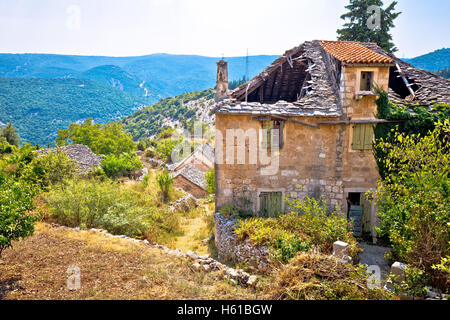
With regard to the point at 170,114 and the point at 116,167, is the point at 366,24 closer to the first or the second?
the point at 116,167

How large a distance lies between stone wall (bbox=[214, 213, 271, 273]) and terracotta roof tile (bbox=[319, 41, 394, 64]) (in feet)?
27.3

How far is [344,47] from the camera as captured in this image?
44.3 feet

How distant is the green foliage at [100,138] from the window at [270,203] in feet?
112

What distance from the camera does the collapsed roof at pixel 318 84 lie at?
11.9 metres

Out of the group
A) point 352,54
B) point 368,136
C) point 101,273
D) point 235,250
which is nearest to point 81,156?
point 101,273

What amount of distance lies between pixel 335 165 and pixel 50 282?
37.0 feet

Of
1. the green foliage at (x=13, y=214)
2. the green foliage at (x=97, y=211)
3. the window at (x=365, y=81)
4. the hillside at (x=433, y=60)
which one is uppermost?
the hillside at (x=433, y=60)

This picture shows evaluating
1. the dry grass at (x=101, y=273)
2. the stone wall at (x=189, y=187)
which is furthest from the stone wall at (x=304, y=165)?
the stone wall at (x=189, y=187)

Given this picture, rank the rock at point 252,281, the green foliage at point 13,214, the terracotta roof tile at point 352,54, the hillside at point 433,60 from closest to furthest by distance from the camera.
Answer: the green foliage at point 13,214 < the rock at point 252,281 < the terracotta roof tile at point 352,54 < the hillside at point 433,60

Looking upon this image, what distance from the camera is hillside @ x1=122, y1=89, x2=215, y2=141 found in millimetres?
90562

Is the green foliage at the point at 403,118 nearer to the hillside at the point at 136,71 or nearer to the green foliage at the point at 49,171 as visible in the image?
the green foliage at the point at 49,171

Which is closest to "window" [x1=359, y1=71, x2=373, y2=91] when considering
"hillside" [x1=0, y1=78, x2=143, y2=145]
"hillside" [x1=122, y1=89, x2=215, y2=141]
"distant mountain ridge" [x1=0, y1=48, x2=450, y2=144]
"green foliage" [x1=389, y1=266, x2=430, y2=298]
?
"green foliage" [x1=389, y1=266, x2=430, y2=298]

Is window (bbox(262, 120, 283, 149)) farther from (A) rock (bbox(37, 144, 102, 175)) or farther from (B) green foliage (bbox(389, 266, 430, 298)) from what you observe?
(A) rock (bbox(37, 144, 102, 175))

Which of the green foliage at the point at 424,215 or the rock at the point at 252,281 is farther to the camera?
the rock at the point at 252,281
